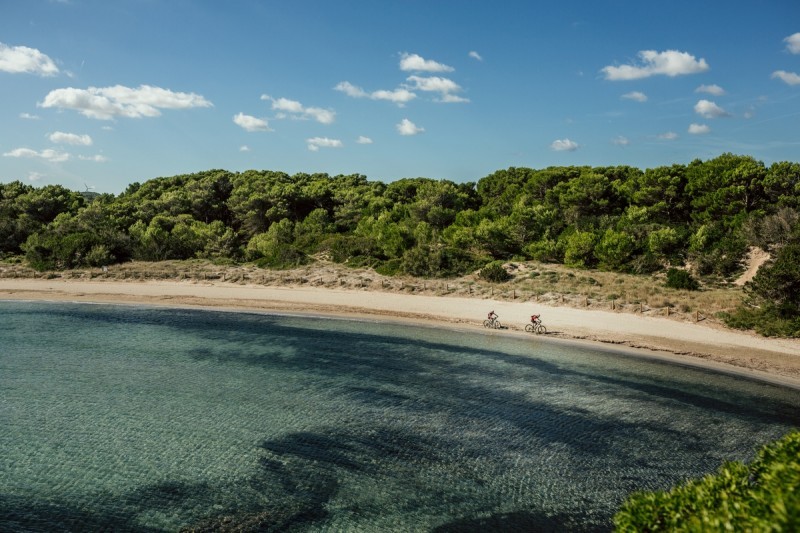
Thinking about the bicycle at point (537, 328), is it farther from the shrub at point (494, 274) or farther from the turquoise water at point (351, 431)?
the shrub at point (494, 274)

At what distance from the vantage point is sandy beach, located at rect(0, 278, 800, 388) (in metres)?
24.1

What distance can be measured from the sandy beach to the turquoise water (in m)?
2.02

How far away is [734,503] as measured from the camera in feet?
19.7

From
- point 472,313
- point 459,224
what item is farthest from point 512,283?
point 459,224

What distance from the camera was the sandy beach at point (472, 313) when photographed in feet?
79.2

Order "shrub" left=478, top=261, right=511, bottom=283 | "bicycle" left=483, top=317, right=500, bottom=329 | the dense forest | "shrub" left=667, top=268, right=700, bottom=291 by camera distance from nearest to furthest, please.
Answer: "bicycle" left=483, top=317, right=500, bottom=329, "shrub" left=667, top=268, right=700, bottom=291, "shrub" left=478, top=261, right=511, bottom=283, the dense forest

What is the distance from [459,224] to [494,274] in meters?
14.3

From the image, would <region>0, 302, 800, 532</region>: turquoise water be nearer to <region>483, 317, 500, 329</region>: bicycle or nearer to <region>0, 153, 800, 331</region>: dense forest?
<region>483, 317, 500, 329</region>: bicycle

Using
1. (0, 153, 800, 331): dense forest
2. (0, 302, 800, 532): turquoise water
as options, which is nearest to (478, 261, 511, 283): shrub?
(0, 153, 800, 331): dense forest

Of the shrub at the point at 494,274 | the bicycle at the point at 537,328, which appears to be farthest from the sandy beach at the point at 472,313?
the shrub at the point at 494,274

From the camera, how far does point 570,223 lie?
51.5 m

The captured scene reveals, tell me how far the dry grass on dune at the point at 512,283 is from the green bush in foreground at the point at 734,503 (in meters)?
25.1

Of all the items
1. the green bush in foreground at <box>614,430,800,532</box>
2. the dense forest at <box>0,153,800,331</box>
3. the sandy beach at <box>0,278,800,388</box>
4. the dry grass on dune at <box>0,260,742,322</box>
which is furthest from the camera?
the dense forest at <box>0,153,800,331</box>

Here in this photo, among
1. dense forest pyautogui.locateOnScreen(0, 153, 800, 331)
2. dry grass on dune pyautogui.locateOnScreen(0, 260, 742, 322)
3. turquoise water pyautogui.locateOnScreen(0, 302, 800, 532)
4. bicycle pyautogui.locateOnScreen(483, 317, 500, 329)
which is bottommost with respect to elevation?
turquoise water pyautogui.locateOnScreen(0, 302, 800, 532)
